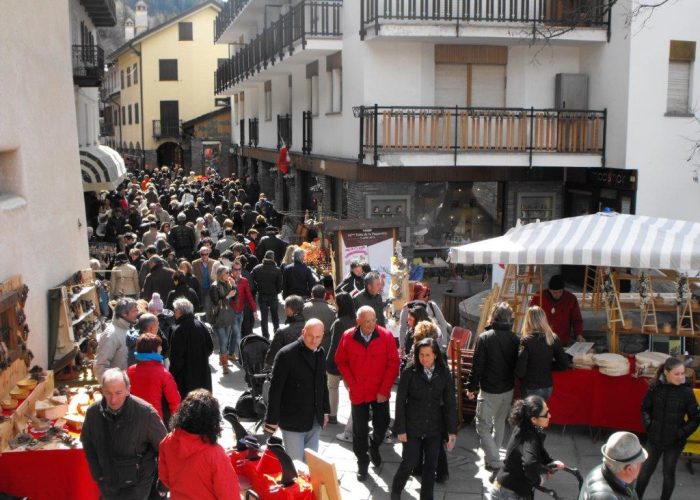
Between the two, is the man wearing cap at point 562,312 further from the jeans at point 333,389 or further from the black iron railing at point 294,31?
the black iron railing at point 294,31

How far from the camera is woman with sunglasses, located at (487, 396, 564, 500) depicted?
6582 mm

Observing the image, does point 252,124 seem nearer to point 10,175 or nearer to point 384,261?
point 384,261

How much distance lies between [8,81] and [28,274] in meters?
2.17

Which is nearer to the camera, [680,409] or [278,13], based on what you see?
[680,409]

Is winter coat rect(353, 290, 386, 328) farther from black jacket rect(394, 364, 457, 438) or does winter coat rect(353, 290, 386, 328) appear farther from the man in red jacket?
black jacket rect(394, 364, 457, 438)

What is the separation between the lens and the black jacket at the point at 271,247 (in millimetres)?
17094

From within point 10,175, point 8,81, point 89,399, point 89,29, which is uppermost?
point 89,29

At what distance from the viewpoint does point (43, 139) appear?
10742mm

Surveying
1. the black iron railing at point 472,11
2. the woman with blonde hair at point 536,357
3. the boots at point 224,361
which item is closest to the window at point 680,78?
the black iron railing at point 472,11

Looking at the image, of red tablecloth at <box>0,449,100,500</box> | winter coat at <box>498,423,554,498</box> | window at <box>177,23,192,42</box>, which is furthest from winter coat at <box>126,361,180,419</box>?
window at <box>177,23,192,42</box>

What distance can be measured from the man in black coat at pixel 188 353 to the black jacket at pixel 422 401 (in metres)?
2.57

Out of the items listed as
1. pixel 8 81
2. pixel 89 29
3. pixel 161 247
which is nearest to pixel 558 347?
pixel 8 81

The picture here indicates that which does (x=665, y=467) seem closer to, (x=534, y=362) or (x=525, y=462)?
(x=534, y=362)

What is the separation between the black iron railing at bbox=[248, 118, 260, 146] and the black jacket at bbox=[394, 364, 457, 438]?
29.3 metres
